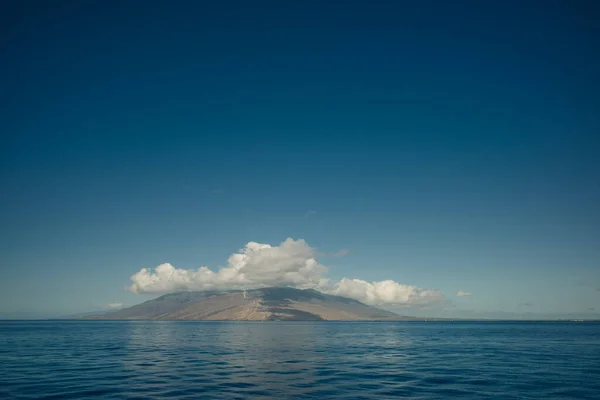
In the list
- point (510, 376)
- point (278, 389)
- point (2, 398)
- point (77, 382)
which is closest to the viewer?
point (2, 398)

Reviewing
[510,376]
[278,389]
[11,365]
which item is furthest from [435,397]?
[11,365]

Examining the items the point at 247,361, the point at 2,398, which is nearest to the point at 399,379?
the point at 247,361

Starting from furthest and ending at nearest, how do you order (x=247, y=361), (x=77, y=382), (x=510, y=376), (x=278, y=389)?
(x=247, y=361) < (x=510, y=376) < (x=77, y=382) < (x=278, y=389)

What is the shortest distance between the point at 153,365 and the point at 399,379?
39.3m

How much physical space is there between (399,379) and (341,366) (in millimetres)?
14327

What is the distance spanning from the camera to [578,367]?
218 feet

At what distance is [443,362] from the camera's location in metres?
73.1

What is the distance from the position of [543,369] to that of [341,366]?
3243 cm

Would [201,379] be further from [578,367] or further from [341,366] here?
[578,367]

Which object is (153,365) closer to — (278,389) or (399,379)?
(278,389)

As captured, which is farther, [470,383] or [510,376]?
[510,376]

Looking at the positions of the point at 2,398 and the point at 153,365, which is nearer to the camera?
the point at 2,398

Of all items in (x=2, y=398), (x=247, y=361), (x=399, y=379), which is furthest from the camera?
(x=247, y=361)

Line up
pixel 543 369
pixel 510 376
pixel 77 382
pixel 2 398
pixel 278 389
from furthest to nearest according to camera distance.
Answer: pixel 543 369 → pixel 510 376 → pixel 77 382 → pixel 278 389 → pixel 2 398
